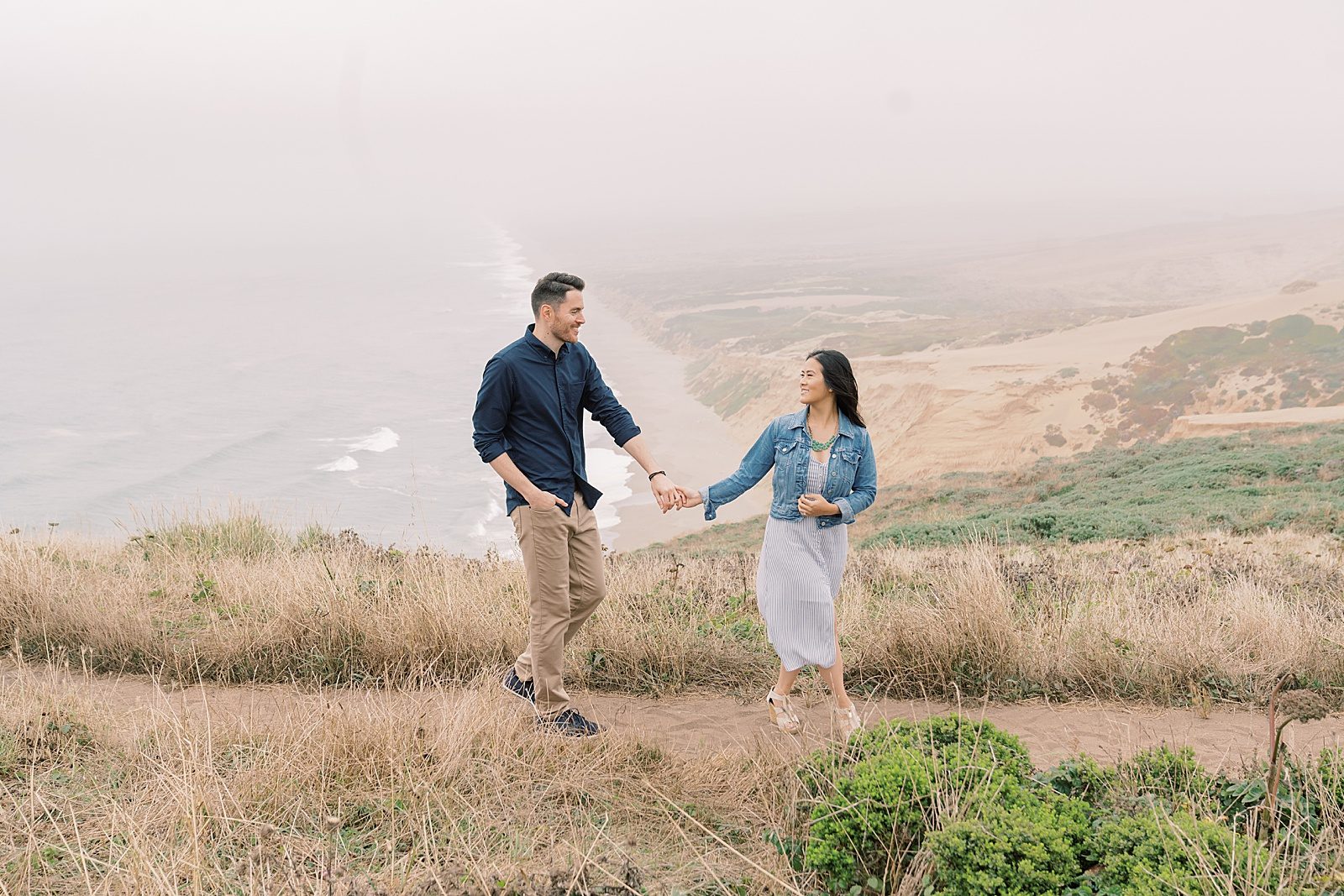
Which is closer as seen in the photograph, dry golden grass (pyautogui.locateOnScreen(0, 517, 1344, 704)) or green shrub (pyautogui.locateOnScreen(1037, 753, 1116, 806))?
green shrub (pyautogui.locateOnScreen(1037, 753, 1116, 806))

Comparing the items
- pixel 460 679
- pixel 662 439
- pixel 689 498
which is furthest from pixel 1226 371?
pixel 460 679

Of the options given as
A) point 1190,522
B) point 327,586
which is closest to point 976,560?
point 327,586

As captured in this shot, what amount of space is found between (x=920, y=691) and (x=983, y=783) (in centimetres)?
236

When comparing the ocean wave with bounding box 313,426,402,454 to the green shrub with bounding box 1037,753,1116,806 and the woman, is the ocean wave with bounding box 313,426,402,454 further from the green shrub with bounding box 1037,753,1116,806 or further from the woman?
the green shrub with bounding box 1037,753,1116,806

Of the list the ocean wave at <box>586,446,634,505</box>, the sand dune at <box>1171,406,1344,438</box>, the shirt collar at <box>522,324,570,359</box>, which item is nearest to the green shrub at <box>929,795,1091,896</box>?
the shirt collar at <box>522,324,570,359</box>

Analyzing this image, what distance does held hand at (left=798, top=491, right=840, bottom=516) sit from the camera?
14.9 ft

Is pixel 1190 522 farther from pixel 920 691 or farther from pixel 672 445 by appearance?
pixel 672 445

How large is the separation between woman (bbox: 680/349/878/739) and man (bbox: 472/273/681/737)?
0.73 m

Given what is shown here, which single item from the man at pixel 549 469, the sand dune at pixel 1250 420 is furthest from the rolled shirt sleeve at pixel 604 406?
the sand dune at pixel 1250 420

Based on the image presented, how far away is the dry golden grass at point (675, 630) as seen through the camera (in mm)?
5305

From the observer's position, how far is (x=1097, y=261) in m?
153

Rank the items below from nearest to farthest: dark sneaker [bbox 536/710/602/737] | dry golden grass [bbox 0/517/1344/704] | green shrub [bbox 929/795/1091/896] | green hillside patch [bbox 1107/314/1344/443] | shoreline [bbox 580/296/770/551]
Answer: green shrub [bbox 929/795/1091/896] → dark sneaker [bbox 536/710/602/737] → dry golden grass [bbox 0/517/1344/704] → shoreline [bbox 580/296/770/551] → green hillside patch [bbox 1107/314/1344/443]

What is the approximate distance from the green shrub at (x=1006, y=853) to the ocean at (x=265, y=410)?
603cm

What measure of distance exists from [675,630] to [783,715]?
1034 mm
